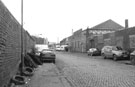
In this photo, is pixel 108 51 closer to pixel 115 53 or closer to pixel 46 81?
pixel 115 53

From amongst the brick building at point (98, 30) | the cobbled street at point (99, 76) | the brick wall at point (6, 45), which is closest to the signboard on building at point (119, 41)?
the brick building at point (98, 30)

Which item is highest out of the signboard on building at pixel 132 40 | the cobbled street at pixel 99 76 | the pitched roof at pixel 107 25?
the pitched roof at pixel 107 25

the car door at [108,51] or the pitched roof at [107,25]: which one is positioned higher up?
the pitched roof at [107,25]

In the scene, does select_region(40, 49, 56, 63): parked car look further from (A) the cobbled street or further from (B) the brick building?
(B) the brick building

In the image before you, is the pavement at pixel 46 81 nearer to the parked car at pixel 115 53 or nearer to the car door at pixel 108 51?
the parked car at pixel 115 53

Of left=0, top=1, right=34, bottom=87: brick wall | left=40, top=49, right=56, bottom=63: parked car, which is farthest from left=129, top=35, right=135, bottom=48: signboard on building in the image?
left=0, top=1, right=34, bottom=87: brick wall

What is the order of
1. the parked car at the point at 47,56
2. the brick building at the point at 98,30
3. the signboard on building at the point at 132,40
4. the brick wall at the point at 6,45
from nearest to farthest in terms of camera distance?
1. the brick wall at the point at 6,45
2. the parked car at the point at 47,56
3. the signboard on building at the point at 132,40
4. the brick building at the point at 98,30

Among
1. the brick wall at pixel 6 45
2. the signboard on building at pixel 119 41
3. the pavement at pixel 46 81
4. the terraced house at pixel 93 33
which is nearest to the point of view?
the brick wall at pixel 6 45

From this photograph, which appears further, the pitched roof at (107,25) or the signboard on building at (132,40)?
the pitched roof at (107,25)

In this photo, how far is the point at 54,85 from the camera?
8211 mm

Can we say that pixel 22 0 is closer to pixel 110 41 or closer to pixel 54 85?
pixel 54 85

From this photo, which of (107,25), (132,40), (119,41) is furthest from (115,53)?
(107,25)

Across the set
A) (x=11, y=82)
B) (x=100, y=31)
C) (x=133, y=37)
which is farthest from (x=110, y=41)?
(x=11, y=82)

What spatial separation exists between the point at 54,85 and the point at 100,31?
134 feet
